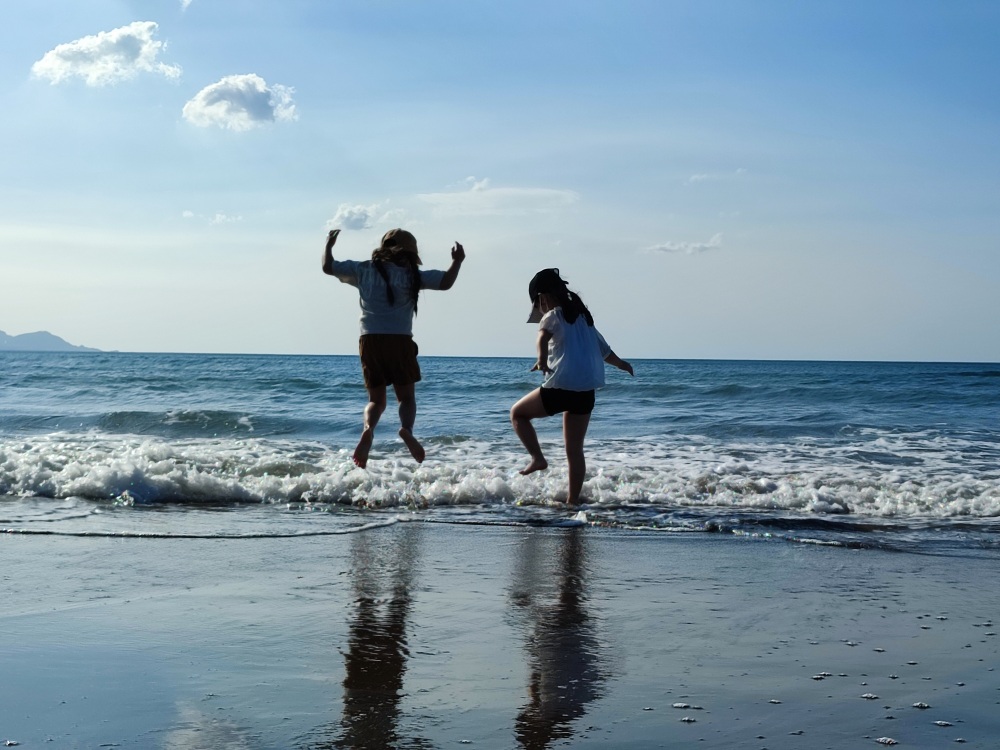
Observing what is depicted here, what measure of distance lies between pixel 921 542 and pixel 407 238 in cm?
407

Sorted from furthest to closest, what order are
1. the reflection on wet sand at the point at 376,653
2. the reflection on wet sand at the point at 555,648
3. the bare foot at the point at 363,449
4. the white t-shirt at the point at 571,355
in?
1. the bare foot at the point at 363,449
2. the white t-shirt at the point at 571,355
3. the reflection on wet sand at the point at 555,648
4. the reflection on wet sand at the point at 376,653

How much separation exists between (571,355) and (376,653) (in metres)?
4.10

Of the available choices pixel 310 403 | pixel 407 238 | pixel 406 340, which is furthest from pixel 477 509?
pixel 310 403

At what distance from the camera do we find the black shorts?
24.0 ft

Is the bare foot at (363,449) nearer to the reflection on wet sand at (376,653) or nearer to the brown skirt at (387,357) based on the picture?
the brown skirt at (387,357)

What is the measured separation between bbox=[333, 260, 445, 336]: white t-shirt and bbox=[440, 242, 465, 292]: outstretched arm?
0.03 metres

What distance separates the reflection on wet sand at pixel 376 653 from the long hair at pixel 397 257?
201 centimetres

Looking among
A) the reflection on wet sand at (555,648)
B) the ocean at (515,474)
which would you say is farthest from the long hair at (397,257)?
the reflection on wet sand at (555,648)

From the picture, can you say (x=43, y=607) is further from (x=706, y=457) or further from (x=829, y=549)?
(x=706, y=457)

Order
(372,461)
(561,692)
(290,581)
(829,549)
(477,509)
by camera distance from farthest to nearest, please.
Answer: (372,461) → (477,509) → (829,549) → (290,581) → (561,692)

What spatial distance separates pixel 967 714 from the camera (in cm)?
286

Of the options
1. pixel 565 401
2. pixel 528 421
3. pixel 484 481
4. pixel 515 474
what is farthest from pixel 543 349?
pixel 515 474

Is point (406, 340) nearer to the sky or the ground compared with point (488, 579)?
nearer to the sky

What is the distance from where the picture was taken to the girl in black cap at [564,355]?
23.9 ft
